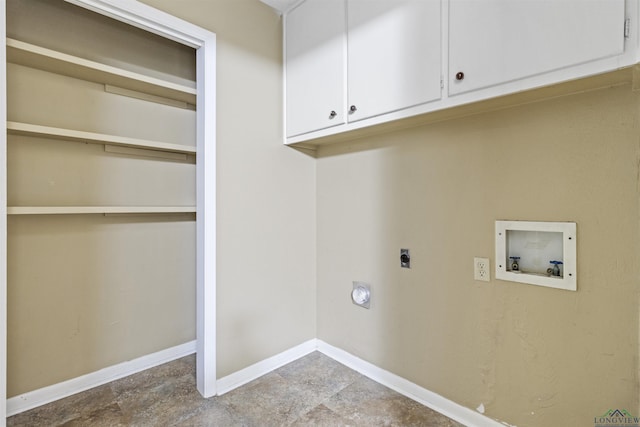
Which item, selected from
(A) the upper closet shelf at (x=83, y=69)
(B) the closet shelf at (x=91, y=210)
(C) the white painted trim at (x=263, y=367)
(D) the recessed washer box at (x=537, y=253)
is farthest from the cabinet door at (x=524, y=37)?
(C) the white painted trim at (x=263, y=367)

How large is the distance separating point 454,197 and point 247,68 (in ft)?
4.64

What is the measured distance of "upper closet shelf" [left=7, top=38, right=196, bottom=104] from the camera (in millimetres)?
1417

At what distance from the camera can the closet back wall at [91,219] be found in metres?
1.57

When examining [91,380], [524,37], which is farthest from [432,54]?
[91,380]

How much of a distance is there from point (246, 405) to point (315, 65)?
1.96 m

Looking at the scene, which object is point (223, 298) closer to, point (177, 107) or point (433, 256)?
point (433, 256)

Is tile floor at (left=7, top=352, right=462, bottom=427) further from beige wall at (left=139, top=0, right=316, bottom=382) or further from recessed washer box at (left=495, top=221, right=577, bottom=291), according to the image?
recessed washer box at (left=495, top=221, right=577, bottom=291)

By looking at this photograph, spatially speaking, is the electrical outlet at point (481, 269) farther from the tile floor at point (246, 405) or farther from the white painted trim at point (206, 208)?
the white painted trim at point (206, 208)

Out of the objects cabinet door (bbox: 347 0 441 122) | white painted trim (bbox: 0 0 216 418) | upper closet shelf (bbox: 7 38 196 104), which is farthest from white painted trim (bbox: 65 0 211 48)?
cabinet door (bbox: 347 0 441 122)

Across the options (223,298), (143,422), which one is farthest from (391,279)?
(143,422)

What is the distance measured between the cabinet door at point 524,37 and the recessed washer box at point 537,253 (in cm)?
60

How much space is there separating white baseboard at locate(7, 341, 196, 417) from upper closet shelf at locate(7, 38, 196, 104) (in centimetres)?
169

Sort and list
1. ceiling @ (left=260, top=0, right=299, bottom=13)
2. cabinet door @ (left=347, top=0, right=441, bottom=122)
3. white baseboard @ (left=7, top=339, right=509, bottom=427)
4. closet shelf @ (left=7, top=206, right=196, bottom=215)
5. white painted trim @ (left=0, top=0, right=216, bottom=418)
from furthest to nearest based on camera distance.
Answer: ceiling @ (left=260, top=0, right=299, bottom=13) < white painted trim @ (left=0, top=0, right=216, bottom=418) < white baseboard @ (left=7, top=339, right=509, bottom=427) < closet shelf @ (left=7, top=206, right=196, bottom=215) < cabinet door @ (left=347, top=0, right=441, bottom=122)

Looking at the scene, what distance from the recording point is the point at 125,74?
5.39ft
